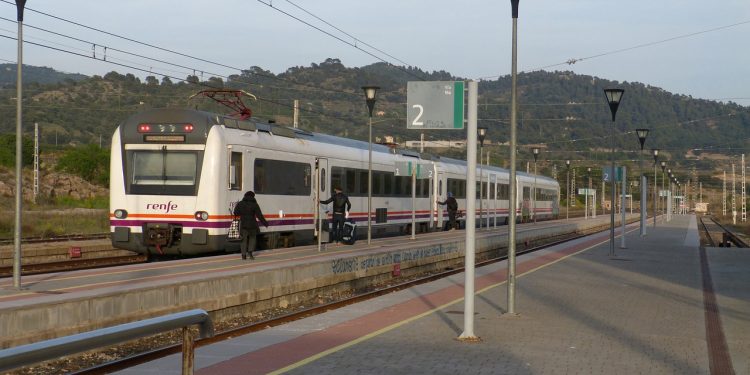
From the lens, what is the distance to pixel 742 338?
41.5 feet

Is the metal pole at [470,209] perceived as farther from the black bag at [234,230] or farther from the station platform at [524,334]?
the black bag at [234,230]

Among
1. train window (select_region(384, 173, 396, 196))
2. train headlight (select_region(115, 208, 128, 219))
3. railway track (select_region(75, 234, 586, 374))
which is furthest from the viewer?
train window (select_region(384, 173, 396, 196))

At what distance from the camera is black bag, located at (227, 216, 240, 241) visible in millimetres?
22270

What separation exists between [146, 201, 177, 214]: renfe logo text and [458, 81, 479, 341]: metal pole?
11.7 m

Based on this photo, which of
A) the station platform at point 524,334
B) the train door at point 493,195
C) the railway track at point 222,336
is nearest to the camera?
the station platform at point 524,334

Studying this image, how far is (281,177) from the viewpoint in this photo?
25.1 m

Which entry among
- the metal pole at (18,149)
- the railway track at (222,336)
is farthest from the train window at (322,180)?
the metal pole at (18,149)

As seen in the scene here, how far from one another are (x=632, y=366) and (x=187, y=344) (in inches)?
217

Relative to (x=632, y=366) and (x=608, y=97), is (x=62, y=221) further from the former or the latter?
(x=632, y=366)

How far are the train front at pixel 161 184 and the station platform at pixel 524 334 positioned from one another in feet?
19.7

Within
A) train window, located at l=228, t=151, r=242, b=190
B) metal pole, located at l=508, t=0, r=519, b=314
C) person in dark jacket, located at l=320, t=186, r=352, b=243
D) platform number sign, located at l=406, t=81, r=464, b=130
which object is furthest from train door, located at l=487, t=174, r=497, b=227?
platform number sign, located at l=406, t=81, r=464, b=130

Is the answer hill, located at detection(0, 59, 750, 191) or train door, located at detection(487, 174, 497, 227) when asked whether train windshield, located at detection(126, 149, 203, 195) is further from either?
hill, located at detection(0, 59, 750, 191)

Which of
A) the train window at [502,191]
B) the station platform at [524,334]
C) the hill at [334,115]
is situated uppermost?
the hill at [334,115]

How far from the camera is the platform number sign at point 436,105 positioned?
1170 centimetres
